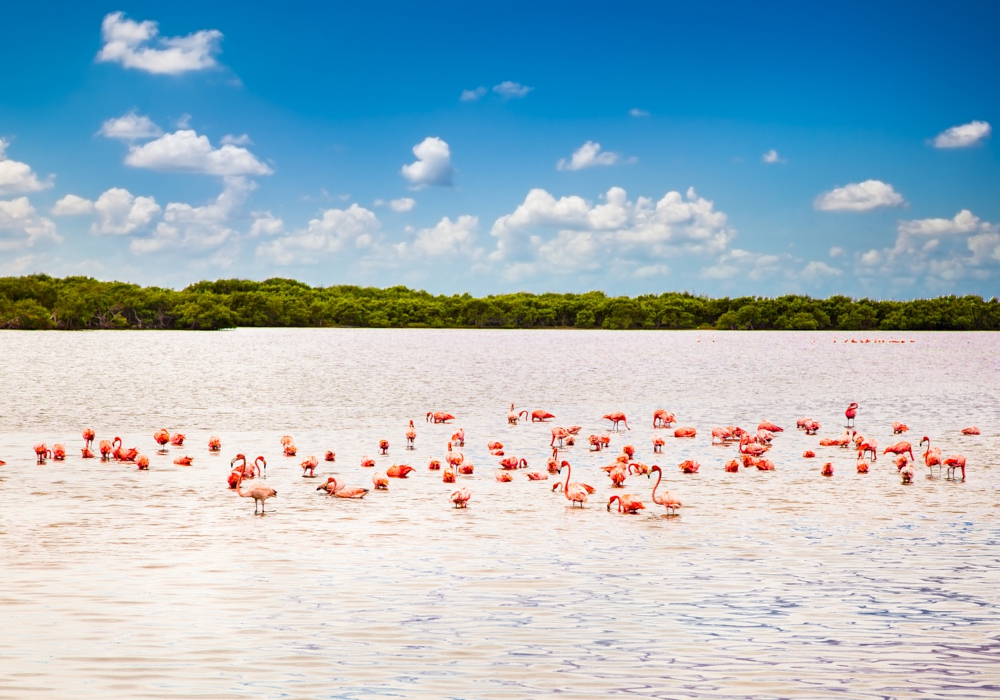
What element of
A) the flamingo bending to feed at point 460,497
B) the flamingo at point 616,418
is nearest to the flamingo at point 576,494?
the flamingo bending to feed at point 460,497

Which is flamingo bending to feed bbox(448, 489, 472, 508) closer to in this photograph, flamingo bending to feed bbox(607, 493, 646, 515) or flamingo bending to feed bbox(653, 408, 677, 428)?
flamingo bending to feed bbox(607, 493, 646, 515)

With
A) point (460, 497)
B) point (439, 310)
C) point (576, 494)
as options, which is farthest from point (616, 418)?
point (439, 310)

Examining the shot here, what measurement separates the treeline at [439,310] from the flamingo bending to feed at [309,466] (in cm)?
12745

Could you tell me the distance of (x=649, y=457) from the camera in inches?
789

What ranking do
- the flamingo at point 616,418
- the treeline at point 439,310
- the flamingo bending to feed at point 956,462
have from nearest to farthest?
the flamingo bending to feed at point 956,462
the flamingo at point 616,418
the treeline at point 439,310

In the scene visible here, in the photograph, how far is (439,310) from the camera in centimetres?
17450

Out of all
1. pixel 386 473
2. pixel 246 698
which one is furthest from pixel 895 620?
pixel 386 473

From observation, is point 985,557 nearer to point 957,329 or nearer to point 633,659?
point 633,659

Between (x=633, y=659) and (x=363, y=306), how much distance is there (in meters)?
170

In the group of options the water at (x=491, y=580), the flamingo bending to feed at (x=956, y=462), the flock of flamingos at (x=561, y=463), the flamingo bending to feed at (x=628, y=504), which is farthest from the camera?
the flamingo bending to feed at (x=956, y=462)

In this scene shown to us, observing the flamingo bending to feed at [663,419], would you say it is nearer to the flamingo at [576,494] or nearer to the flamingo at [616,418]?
the flamingo at [616,418]

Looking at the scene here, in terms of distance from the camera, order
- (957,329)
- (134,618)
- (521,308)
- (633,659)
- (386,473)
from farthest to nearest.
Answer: (521,308), (957,329), (386,473), (134,618), (633,659)

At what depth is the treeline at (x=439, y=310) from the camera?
136 m

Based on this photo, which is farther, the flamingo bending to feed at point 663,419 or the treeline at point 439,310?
the treeline at point 439,310
